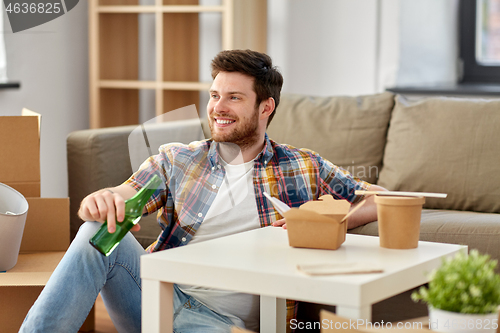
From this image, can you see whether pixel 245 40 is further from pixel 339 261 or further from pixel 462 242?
pixel 339 261

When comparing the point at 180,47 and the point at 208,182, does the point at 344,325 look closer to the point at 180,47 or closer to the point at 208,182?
the point at 208,182

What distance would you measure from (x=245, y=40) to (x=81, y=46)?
84cm

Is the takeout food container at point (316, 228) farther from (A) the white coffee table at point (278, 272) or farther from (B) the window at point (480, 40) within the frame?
(B) the window at point (480, 40)

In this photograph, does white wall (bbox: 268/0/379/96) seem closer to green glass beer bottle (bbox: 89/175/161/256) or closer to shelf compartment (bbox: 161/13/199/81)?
shelf compartment (bbox: 161/13/199/81)

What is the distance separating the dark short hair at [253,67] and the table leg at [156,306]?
649 millimetres

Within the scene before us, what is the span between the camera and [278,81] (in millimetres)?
1559

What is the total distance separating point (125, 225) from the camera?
1.11 m

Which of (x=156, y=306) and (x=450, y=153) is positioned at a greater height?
(x=450, y=153)

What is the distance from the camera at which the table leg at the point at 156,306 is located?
0.96m

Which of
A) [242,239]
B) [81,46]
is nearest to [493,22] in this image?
[81,46]

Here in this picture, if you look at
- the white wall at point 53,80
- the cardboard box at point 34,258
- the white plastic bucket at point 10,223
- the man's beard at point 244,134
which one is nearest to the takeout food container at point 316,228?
the man's beard at point 244,134

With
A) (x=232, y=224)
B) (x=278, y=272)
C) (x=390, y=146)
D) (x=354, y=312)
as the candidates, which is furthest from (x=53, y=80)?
(x=354, y=312)

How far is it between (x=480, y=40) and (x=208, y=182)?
6.65 ft

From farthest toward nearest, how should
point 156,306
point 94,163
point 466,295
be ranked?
1. point 94,163
2. point 156,306
3. point 466,295
